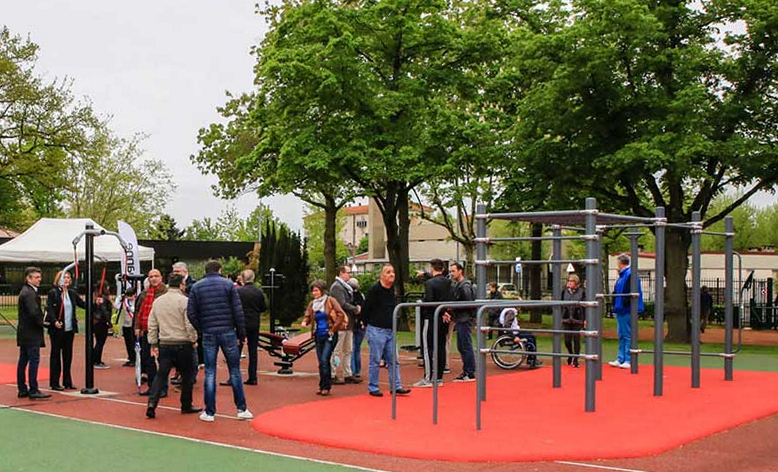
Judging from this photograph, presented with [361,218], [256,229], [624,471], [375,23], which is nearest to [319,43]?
[375,23]

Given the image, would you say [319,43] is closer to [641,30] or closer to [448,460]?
[641,30]

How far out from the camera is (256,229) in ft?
283

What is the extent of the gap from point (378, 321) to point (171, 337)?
2976mm

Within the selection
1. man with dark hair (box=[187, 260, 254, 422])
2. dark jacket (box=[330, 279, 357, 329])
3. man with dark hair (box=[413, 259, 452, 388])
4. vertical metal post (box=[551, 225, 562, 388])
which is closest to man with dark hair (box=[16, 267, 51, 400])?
man with dark hair (box=[187, 260, 254, 422])

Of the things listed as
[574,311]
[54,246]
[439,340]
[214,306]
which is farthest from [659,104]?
[54,246]

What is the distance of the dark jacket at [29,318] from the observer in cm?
1216

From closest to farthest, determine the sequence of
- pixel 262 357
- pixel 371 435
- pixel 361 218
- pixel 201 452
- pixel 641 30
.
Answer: pixel 201 452 → pixel 371 435 → pixel 262 357 → pixel 641 30 → pixel 361 218

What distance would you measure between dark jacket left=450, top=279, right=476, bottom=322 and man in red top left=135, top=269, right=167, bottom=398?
461 centimetres

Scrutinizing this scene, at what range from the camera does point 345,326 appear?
13.7 metres

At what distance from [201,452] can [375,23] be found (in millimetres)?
21842

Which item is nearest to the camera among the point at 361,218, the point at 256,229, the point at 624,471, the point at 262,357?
the point at 624,471

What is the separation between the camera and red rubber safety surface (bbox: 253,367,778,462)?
28.9 ft

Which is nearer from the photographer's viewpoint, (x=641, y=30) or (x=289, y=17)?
(x=641, y=30)

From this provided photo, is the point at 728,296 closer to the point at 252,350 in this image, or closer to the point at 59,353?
the point at 252,350
